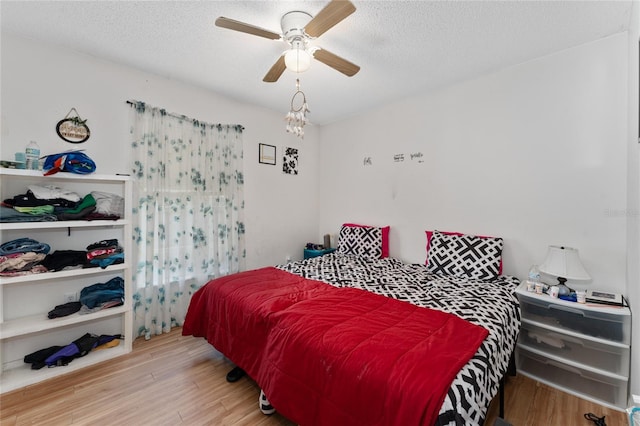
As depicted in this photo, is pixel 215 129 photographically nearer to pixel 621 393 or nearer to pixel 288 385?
pixel 288 385

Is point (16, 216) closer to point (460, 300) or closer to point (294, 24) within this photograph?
point (294, 24)

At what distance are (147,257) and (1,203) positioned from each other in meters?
1.02

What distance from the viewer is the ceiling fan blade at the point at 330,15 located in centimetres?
133

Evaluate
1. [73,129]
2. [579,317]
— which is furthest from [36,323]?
[579,317]

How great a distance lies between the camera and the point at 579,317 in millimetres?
1855

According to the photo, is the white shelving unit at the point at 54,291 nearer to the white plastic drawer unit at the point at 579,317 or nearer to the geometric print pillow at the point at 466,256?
the geometric print pillow at the point at 466,256

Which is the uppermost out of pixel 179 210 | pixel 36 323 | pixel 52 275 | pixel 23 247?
pixel 179 210

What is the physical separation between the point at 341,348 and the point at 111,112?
2.74 metres

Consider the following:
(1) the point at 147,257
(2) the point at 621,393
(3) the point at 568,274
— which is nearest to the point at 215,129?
(1) the point at 147,257

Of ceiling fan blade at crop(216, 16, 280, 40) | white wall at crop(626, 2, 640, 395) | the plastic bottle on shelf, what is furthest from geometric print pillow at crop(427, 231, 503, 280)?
the plastic bottle on shelf

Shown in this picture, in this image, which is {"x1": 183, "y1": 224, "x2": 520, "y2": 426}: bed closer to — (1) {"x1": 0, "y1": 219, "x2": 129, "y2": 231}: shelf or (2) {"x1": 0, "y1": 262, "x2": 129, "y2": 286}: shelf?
(2) {"x1": 0, "y1": 262, "x2": 129, "y2": 286}: shelf

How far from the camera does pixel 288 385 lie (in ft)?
4.58

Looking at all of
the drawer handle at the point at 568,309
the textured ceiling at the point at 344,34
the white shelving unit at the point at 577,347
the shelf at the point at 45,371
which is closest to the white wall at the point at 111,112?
the textured ceiling at the point at 344,34

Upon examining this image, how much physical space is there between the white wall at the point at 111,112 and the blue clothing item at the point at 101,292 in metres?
0.99
